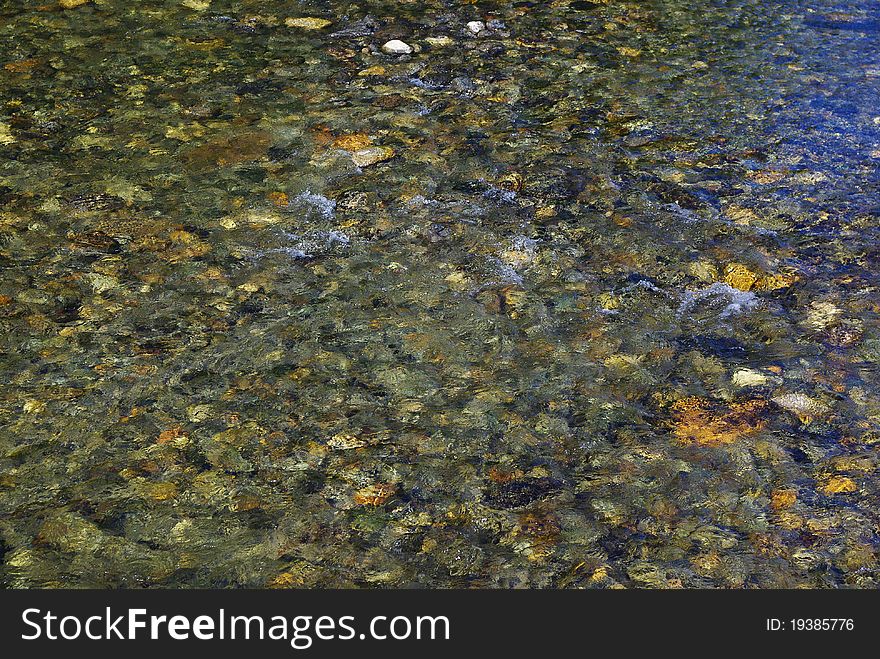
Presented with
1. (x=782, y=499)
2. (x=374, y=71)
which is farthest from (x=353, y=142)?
(x=782, y=499)

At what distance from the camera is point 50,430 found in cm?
212

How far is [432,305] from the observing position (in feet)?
8.45

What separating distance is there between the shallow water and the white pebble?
7 centimetres

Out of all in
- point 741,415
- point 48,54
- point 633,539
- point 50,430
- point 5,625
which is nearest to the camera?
point 5,625

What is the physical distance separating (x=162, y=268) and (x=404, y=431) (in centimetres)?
92

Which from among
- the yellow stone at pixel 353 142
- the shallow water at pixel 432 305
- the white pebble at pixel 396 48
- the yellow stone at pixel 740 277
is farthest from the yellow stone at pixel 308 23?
the yellow stone at pixel 740 277

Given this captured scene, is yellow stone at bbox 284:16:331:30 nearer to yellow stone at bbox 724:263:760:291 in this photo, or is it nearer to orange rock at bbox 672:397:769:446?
yellow stone at bbox 724:263:760:291

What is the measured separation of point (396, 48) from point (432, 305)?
5.63 feet

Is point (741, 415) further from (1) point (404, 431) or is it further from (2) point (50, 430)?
(2) point (50, 430)

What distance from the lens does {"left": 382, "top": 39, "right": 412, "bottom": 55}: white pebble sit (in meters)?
3.89

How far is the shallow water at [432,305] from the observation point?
1.96m

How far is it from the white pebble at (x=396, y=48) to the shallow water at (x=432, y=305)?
0.07 meters

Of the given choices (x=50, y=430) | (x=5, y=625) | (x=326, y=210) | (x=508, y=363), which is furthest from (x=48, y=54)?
(x=5, y=625)

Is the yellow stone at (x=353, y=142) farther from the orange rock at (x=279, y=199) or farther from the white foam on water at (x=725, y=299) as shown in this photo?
the white foam on water at (x=725, y=299)
